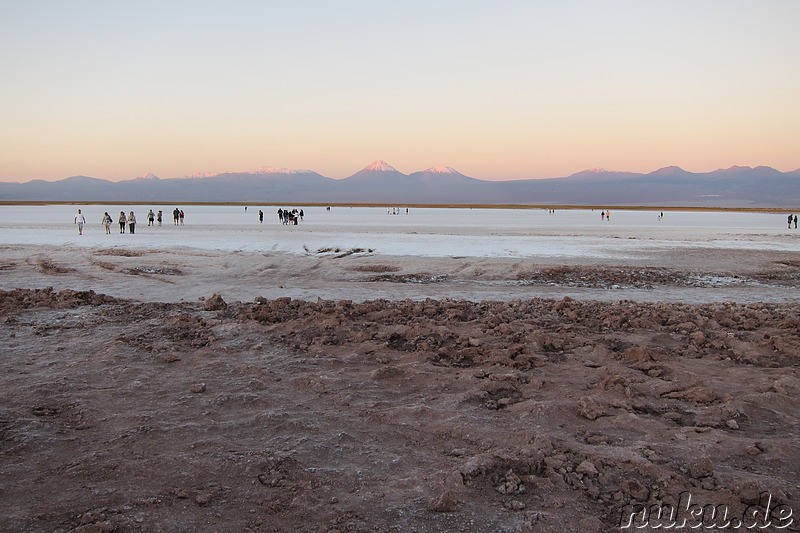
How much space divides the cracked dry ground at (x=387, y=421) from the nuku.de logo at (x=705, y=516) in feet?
0.20

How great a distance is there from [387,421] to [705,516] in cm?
250

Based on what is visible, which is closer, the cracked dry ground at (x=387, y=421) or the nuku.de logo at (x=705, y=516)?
the nuku.de logo at (x=705, y=516)

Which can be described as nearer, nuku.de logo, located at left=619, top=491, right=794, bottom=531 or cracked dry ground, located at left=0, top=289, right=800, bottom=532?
nuku.de logo, located at left=619, top=491, right=794, bottom=531

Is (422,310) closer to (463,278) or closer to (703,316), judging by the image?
(703,316)

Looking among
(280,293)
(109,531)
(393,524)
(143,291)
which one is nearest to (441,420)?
(393,524)

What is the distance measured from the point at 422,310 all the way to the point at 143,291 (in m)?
6.74

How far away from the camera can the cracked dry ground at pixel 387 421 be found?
3.60m

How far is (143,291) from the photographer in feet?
42.3

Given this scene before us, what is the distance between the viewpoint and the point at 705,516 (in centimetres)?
346

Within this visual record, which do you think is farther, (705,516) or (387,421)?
(387,421)

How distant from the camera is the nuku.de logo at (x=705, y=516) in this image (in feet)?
11.1

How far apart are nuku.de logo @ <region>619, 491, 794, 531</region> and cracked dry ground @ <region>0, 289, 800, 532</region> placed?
0.06 meters

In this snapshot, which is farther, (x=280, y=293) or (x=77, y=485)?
(x=280, y=293)

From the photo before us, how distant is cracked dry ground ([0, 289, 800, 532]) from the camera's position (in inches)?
142
